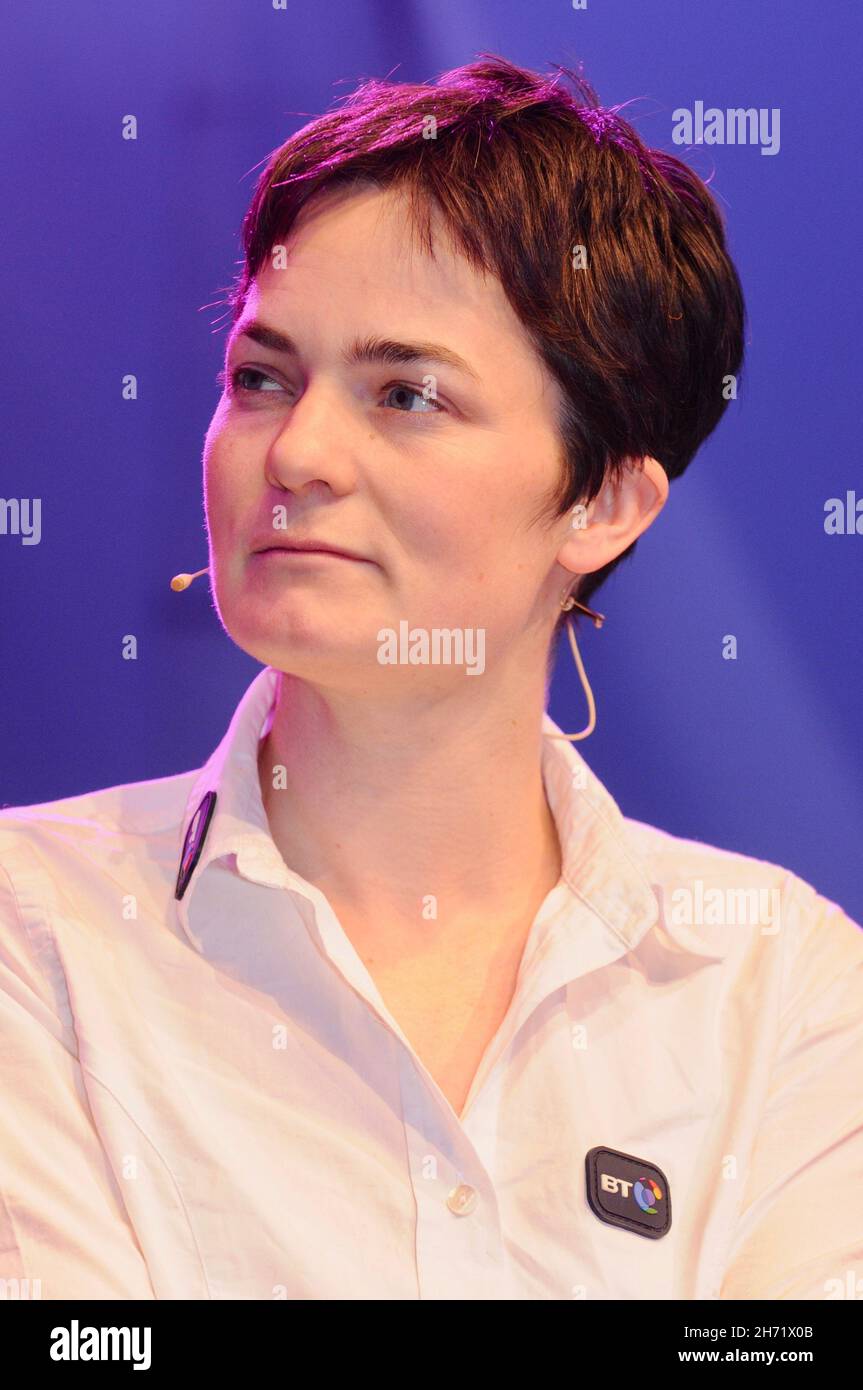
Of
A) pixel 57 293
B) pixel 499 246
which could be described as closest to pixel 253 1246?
pixel 499 246

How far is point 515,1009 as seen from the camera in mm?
1742

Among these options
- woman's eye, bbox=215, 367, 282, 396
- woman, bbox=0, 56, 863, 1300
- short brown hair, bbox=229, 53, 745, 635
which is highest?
short brown hair, bbox=229, 53, 745, 635

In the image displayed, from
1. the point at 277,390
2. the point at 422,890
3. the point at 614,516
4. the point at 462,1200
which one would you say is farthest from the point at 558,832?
the point at 277,390

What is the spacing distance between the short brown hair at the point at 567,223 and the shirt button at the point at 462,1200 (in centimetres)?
75

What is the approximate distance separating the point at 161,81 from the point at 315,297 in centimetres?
60

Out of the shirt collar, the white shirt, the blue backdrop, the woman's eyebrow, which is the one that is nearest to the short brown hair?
the woman's eyebrow

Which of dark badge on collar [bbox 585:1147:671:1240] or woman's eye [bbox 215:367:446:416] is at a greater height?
woman's eye [bbox 215:367:446:416]

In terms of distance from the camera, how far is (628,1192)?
67.0 inches

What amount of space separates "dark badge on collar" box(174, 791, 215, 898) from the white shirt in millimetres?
12

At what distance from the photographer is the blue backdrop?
210 cm

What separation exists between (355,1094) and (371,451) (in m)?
0.68

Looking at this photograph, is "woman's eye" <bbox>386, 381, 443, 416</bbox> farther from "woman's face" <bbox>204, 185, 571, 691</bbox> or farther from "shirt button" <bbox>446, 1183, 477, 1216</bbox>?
"shirt button" <bbox>446, 1183, 477, 1216</bbox>

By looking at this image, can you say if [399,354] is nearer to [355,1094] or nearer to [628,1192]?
[355,1094]

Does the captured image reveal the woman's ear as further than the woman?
Yes
